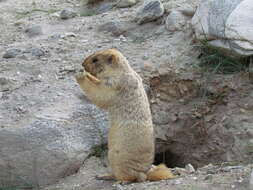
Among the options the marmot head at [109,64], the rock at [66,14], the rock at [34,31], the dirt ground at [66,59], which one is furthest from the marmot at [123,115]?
the rock at [66,14]

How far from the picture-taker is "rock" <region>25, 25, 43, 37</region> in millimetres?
6768

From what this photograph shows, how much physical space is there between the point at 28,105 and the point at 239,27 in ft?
7.27

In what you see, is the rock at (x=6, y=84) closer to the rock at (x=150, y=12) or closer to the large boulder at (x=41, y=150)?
the large boulder at (x=41, y=150)

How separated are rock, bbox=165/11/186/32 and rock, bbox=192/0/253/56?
0.45 m

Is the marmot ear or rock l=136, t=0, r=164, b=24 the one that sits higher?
rock l=136, t=0, r=164, b=24

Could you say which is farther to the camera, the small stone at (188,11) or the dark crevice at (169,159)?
the small stone at (188,11)

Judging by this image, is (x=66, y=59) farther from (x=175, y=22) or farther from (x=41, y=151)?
(x=41, y=151)

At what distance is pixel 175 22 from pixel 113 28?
0.81 meters

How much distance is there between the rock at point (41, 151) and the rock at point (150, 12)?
6.60ft

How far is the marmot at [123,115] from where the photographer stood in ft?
14.3

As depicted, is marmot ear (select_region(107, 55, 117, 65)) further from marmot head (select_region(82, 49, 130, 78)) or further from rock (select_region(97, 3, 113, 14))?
rock (select_region(97, 3, 113, 14))

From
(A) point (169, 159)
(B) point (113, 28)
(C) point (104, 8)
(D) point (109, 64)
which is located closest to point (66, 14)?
(C) point (104, 8)

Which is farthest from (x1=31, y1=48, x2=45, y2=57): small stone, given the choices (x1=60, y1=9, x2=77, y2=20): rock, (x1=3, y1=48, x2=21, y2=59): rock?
(x1=60, y1=9, x2=77, y2=20): rock

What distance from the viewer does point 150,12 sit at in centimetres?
642
